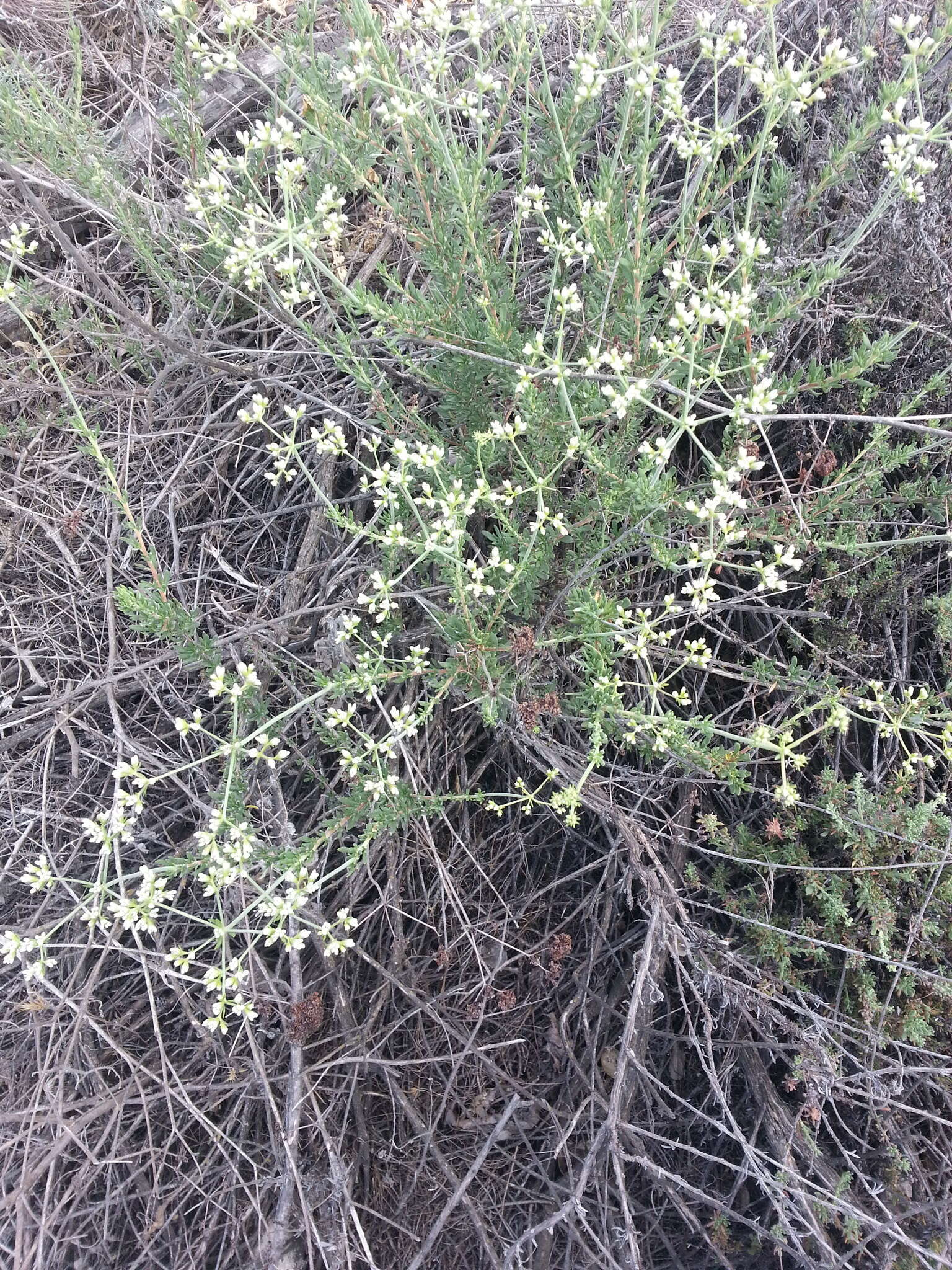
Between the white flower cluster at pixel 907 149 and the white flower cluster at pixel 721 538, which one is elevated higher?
the white flower cluster at pixel 907 149

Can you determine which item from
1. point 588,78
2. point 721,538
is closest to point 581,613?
point 721,538

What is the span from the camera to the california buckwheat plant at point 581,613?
199cm

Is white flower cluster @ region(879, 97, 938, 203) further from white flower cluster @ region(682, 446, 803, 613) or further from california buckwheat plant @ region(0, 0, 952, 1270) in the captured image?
white flower cluster @ region(682, 446, 803, 613)

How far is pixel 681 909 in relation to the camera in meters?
2.25

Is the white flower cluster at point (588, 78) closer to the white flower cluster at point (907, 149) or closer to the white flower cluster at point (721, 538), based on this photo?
the white flower cluster at point (907, 149)

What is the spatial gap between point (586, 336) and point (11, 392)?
241 cm

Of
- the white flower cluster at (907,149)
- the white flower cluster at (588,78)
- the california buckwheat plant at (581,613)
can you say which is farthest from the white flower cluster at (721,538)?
the white flower cluster at (588,78)

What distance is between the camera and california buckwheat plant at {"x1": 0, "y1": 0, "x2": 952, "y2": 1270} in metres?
1.99

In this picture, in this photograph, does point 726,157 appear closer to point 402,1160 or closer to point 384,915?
point 384,915

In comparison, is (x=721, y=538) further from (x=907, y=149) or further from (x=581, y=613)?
(x=907, y=149)

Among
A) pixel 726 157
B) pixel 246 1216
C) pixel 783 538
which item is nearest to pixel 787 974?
pixel 783 538

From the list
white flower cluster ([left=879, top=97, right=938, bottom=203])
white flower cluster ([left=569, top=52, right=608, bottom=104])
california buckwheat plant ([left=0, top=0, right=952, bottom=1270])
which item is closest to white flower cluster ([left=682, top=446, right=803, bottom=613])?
california buckwheat plant ([left=0, top=0, right=952, bottom=1270])

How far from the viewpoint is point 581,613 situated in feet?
6.99

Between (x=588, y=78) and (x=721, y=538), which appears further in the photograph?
(x=721, y=538)
